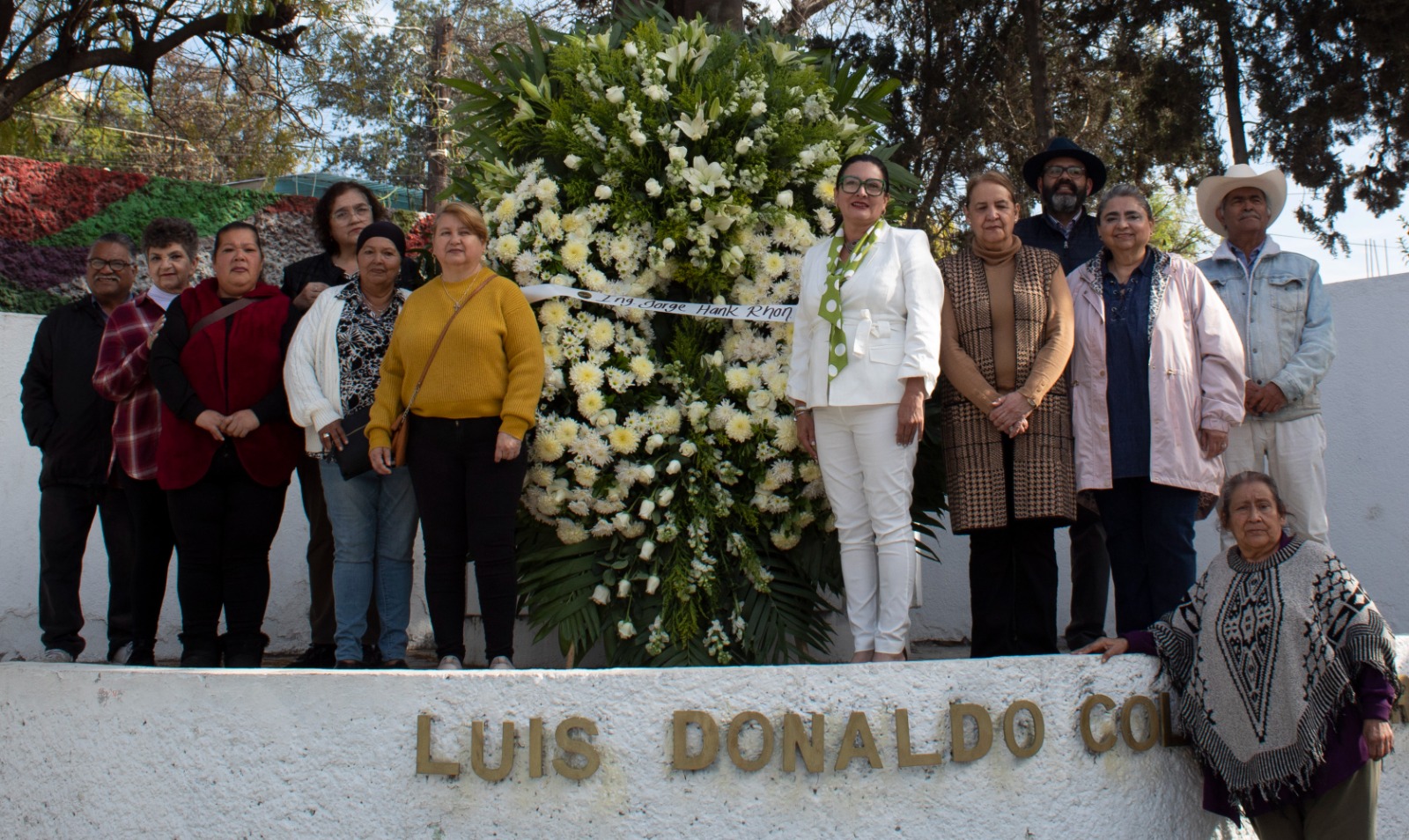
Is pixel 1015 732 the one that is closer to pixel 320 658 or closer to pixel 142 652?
pixel 320 658

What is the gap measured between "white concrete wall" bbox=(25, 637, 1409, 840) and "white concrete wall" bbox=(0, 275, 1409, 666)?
189 centimetres

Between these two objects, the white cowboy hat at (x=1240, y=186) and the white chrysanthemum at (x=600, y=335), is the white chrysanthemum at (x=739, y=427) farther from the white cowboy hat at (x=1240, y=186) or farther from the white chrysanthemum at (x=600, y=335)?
the white cowboy hat at (x=1240, y=186)

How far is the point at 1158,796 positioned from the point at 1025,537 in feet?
2.77

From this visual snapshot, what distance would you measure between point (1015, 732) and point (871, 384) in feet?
3.48

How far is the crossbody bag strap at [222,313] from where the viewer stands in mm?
4055

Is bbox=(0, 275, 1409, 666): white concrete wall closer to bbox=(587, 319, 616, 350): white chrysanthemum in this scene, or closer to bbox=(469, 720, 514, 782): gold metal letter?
bbox=(587, 319, 616, 350): white chrysanthemum

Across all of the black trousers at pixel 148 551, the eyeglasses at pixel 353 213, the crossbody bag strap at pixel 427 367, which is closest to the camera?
the crossbody bag strap at pixel 427 367

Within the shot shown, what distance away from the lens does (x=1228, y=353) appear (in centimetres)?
375

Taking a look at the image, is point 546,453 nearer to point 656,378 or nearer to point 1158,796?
point 656,378

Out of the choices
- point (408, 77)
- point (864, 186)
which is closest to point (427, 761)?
point (864, 186)

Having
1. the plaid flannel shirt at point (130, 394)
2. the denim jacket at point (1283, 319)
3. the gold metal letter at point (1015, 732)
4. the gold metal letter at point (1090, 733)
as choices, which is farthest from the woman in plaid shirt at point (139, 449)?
the denim jacket at point (1283, 319)

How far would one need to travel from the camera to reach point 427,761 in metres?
3.17

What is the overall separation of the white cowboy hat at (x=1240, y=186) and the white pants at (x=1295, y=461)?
2.43 feet

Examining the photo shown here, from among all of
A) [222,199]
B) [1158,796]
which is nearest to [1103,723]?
[1158,796]
